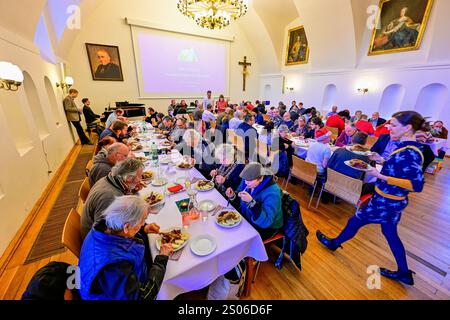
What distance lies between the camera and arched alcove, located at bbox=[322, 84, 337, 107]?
977 cm

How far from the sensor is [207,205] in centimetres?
188

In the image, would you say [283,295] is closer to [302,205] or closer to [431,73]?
[302,205]

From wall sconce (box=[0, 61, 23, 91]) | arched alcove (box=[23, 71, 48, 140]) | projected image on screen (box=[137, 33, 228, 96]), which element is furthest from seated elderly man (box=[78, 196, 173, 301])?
projected image on screen (box=[137, 33, 228, 96])

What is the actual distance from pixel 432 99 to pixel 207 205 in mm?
9761

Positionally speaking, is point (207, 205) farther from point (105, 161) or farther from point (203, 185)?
point (105, 161)

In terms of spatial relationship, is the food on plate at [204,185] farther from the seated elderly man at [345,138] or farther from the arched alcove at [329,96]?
the arched alcove at [329,96]

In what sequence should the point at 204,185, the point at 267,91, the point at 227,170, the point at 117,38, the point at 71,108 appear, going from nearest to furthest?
1. the point at 204,185
2. the point at 227,170
3. the point at 71,108
4. the point at 117,38
5. the point at 267,91

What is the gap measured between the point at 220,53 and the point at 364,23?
6902 millimetres

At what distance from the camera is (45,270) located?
1.11 meters

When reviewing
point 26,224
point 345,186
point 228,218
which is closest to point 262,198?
point 228,218

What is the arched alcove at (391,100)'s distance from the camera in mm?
7585

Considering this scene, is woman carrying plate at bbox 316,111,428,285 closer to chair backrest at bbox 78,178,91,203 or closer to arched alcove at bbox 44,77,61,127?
chair backrest at bbox 78,178,91,203

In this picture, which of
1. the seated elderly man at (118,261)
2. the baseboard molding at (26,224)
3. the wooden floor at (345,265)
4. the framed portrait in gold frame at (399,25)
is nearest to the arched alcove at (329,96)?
the framed portrait in gold frame at (399,25)
